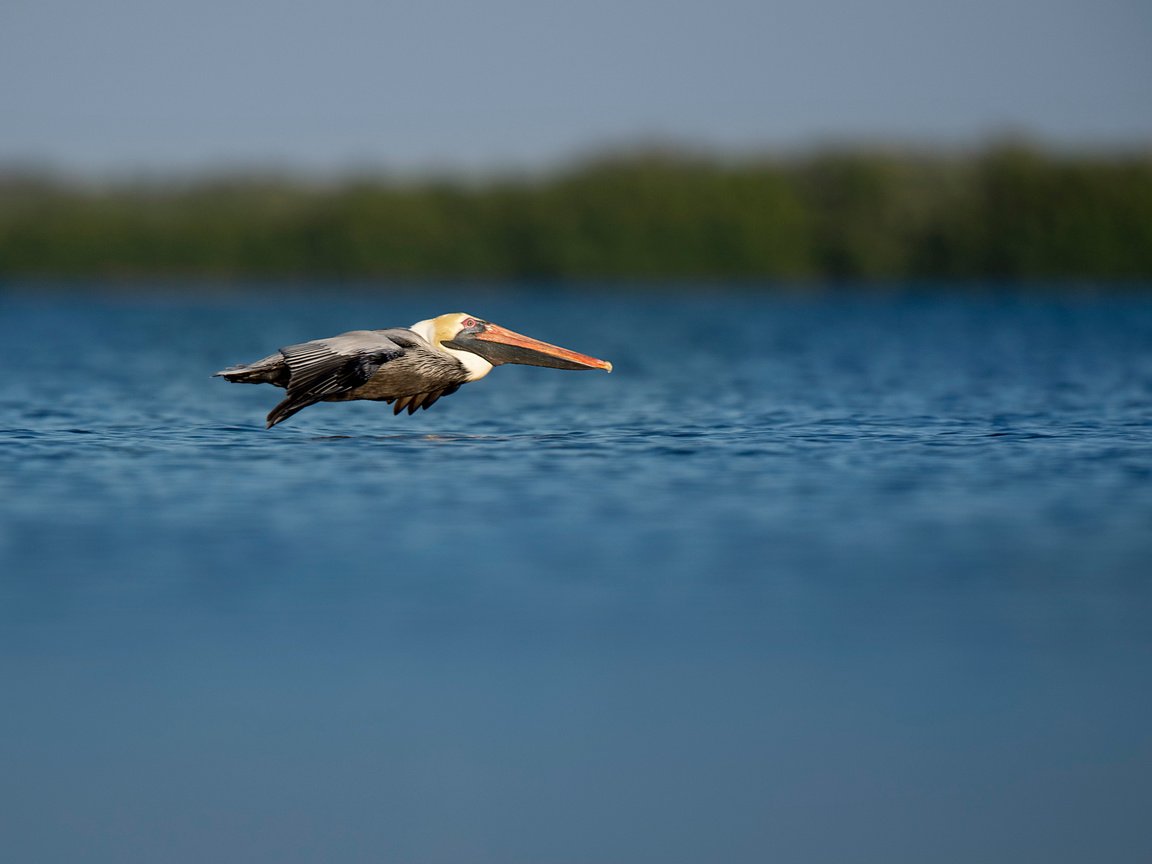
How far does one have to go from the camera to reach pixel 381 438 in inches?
488

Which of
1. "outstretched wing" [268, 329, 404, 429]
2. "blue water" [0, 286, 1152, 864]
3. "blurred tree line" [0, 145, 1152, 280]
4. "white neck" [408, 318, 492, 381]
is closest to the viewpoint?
"blue water" [0, 286, 1152, 864]

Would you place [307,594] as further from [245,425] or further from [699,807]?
[245,425]

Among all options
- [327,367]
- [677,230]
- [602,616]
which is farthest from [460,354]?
[677,230]

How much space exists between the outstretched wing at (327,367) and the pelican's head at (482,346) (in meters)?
1.02

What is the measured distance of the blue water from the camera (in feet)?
15.6

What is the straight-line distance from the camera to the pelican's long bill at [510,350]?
1261 centimetres

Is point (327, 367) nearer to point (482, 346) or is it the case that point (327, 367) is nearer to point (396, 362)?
point (396, 362)

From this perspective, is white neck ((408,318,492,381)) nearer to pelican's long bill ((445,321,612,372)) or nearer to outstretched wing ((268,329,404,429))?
pelican's long bill ((445,321,612,372))

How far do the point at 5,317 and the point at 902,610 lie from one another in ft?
148

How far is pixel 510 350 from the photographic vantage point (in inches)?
499

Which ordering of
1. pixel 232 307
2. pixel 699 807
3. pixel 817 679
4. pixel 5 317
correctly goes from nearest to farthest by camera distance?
1. pixel 699 807
2. pixel 817 679
3. pixel 5 317
4. pixel 232 307

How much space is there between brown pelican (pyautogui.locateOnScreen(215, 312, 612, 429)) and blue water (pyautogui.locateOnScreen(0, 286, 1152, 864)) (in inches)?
17.8

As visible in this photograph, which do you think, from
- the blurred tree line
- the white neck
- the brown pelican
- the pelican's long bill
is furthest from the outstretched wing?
the blurred tree line

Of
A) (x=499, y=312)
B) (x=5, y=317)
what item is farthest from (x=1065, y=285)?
(x=5, y=317)
